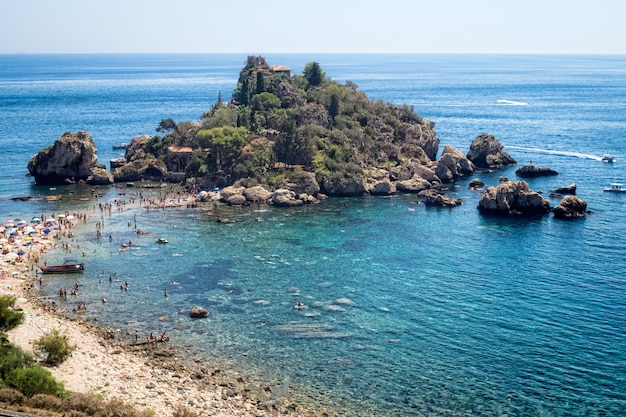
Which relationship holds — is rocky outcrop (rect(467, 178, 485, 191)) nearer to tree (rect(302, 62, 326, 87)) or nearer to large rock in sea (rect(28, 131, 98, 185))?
tree (rect(302, 62, 326, 87))

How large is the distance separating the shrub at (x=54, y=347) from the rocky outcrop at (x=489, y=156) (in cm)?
9705

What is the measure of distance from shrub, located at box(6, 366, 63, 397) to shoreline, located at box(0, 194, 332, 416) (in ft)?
11.3

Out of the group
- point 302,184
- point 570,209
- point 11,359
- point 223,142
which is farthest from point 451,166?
point 11,359

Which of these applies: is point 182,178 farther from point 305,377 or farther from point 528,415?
point 528,415

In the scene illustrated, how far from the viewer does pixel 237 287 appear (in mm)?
65250

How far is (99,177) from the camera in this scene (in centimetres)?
11162

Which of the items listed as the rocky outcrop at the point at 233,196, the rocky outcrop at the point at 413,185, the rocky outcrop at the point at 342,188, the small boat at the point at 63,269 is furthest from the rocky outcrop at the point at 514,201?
the small boat at the point at 63,269

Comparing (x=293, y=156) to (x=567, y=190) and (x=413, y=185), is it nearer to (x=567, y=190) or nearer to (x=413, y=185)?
(x=413, y=185)

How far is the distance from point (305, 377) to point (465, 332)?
16027 millimetres

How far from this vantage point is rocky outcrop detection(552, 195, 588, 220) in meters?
89.8

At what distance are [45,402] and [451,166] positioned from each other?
9297 centimetres

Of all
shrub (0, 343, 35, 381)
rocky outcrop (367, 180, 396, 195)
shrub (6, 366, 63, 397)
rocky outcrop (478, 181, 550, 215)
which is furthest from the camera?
rocky outcrop (367, 180, 396, 195)

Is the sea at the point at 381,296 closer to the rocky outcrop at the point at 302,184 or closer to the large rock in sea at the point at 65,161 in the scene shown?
the rocky outcrop at the point at 302,184

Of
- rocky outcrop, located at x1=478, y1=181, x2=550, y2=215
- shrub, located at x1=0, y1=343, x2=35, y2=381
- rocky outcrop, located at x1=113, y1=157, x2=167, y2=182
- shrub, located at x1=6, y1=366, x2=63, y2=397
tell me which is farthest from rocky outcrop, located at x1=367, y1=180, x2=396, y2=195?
shrub, located at x1=6, y1=366, x2=63, y2=397
